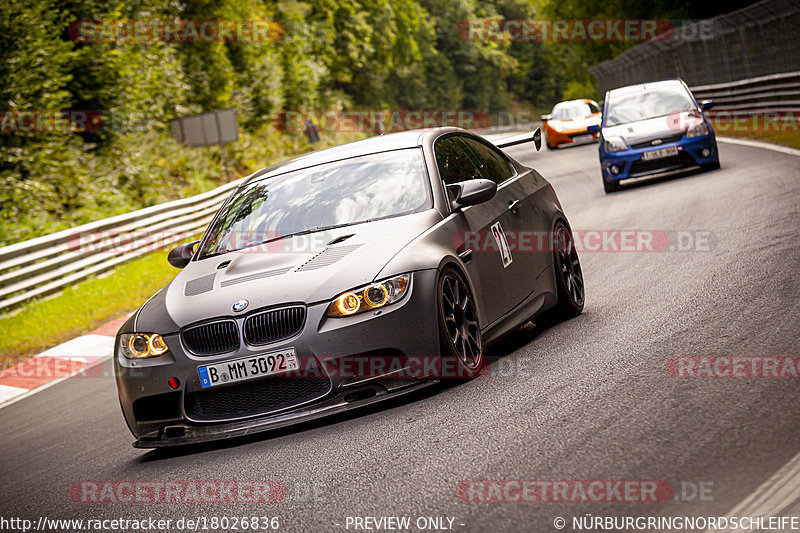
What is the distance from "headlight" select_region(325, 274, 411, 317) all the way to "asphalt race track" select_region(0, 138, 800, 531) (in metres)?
0.59

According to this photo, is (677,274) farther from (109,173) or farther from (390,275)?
(109,173)

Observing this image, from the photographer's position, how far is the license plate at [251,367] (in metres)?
5.24

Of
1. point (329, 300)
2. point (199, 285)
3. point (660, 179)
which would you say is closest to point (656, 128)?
point (660, 179)

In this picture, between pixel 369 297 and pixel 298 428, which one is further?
pixel 298 428

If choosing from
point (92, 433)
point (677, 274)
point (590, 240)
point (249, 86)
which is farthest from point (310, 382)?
point (249, 86)

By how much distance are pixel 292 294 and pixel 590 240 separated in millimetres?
7479

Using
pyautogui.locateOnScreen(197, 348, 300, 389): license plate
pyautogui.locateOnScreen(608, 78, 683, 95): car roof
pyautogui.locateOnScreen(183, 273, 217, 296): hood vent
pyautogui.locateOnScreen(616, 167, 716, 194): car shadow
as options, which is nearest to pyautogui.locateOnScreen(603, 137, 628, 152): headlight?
pyautogui.locateOnScreen(616, 167, 716, 194): car shadow

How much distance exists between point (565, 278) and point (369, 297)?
2638 mm

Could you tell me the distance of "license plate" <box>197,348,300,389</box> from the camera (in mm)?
5242

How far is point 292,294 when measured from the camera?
536 cm

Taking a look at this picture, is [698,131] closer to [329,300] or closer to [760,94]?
[760,94]

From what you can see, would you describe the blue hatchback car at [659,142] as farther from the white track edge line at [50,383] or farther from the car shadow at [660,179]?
the white track edge line at [50,383]

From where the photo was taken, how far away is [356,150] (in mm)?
7020

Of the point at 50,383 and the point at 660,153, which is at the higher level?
the point at 660,153
